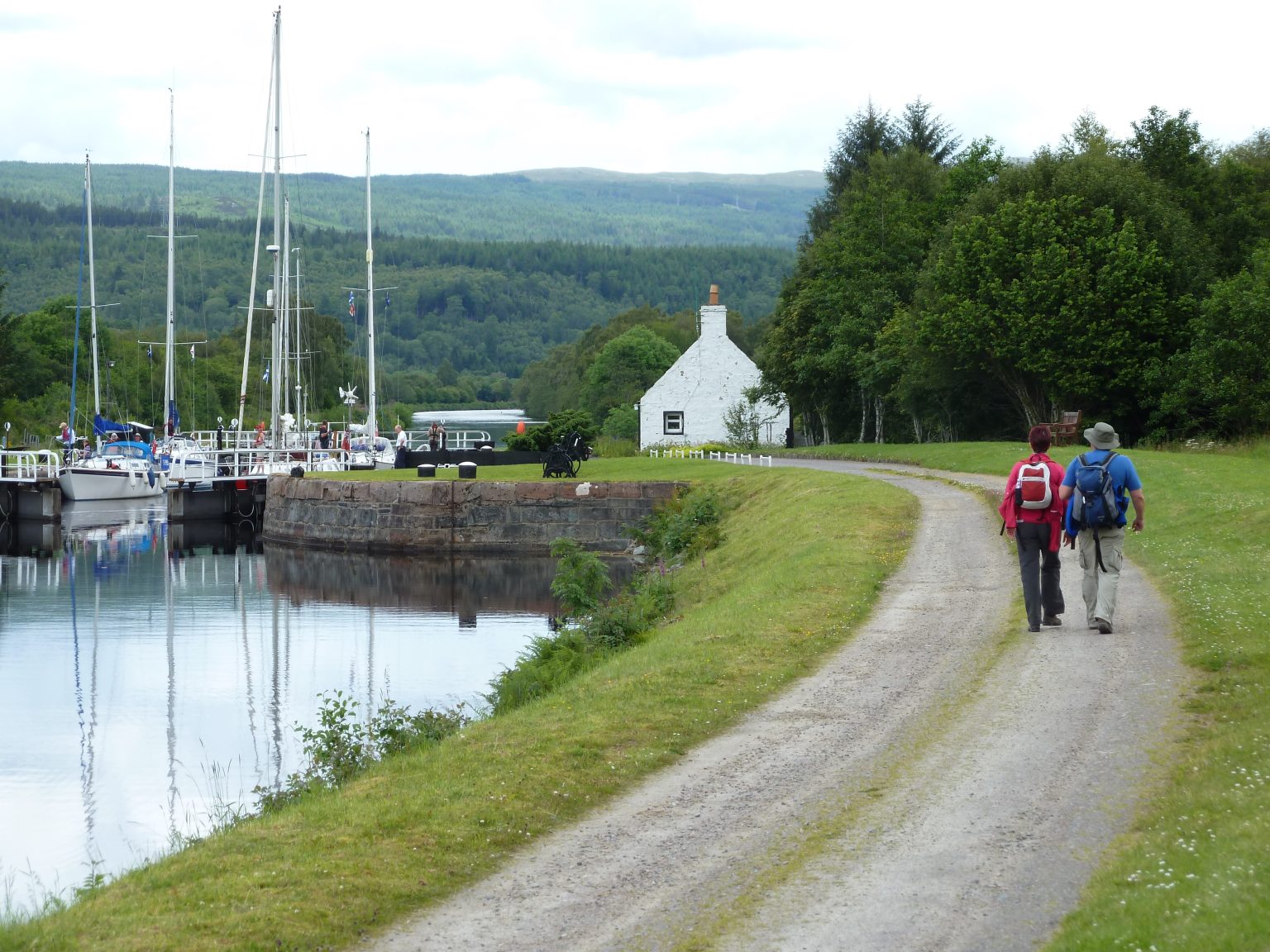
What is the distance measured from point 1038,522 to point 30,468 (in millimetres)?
52654

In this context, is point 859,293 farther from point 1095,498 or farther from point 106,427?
point 1095,498

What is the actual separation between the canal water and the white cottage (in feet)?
86.9

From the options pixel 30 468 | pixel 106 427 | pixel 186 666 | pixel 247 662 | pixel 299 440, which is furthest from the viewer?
pixel 106 427

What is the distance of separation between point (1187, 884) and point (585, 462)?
4450 cm

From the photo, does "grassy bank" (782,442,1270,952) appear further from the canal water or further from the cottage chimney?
the cottage chimney

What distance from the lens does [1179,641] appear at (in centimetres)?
1408

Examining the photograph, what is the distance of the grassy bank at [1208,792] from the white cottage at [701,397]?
48.7 metres

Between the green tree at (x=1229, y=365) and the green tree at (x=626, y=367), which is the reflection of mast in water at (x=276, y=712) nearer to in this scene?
the green tree at (x=1229, y=365)

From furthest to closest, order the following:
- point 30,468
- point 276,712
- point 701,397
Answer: point 701,397
point 30,468
point 276,712

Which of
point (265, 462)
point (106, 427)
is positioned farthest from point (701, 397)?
point (106, 427)

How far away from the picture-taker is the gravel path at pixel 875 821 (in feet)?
24.9

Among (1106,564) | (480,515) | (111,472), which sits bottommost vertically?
(480,515)

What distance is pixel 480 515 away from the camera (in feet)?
144

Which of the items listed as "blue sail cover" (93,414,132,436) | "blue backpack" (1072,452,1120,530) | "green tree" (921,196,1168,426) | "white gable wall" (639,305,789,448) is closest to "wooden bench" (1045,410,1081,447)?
"green tree" (921,196,1168,426)
